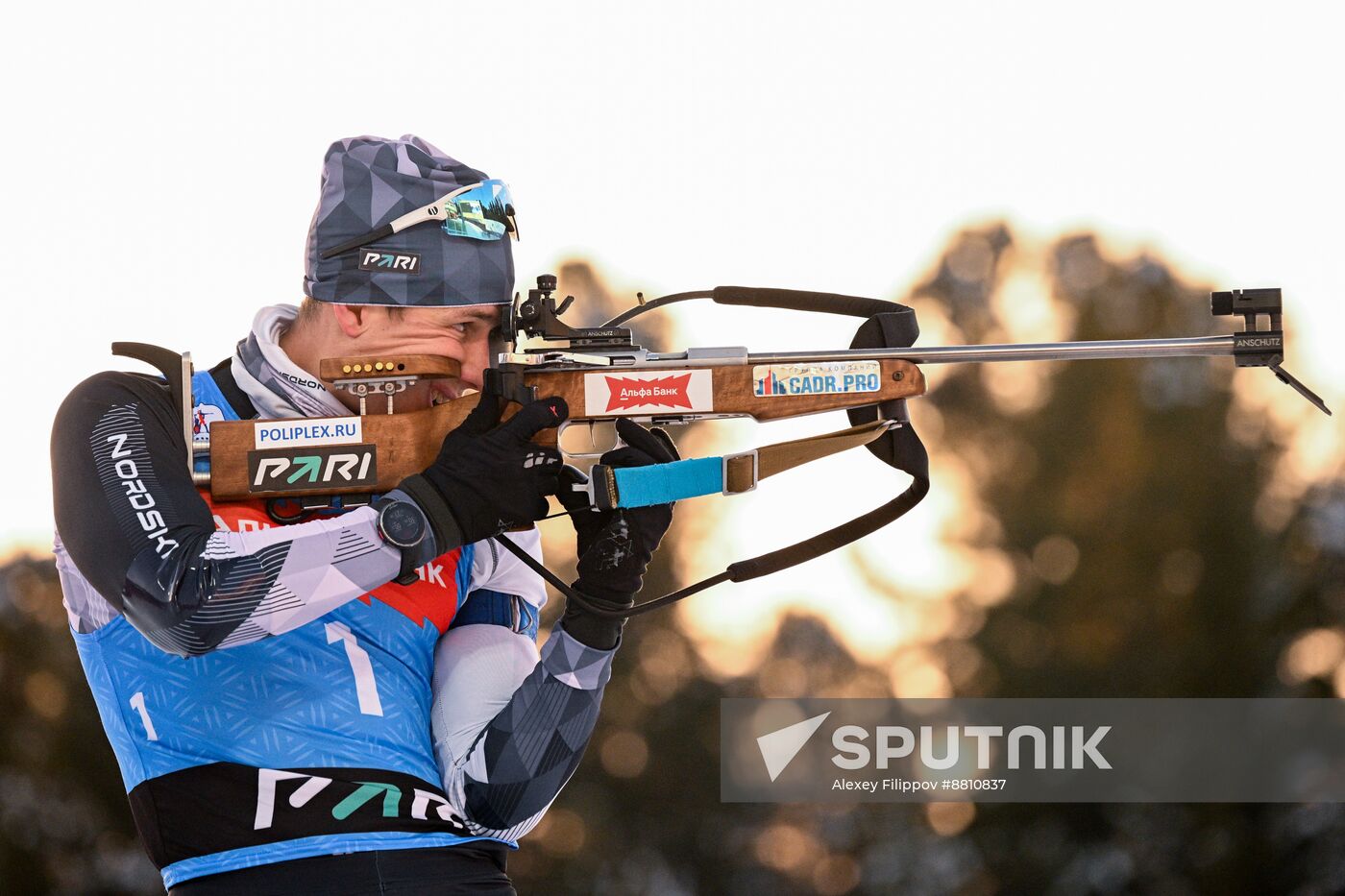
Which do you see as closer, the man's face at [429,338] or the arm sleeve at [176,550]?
the arm sleeve at [176,550]

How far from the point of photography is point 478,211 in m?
2.37

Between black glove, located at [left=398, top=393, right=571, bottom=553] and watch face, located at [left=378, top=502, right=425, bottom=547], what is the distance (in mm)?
20

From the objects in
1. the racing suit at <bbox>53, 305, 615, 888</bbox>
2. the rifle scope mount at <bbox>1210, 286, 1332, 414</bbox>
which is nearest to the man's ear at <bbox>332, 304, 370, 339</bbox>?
the racing suit at <bbox>53, 305, 615, 888</bbox>

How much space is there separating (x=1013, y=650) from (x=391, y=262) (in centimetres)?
1092

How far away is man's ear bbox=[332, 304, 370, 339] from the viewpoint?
2336 mm

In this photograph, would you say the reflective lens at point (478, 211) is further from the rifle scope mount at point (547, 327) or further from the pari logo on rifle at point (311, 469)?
the pari logo on rifle at point (311, 469)

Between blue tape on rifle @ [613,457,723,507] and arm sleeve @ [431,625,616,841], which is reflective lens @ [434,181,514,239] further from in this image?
arm sleeve @ [431,625,616,841]

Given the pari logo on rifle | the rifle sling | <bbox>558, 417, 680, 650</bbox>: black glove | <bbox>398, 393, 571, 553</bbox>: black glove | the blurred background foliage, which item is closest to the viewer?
<bbox>398, 393, 571, 553</bbox>: black glove

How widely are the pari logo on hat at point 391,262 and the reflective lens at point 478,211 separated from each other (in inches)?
2.7

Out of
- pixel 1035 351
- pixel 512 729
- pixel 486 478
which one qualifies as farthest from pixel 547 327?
pixel 1035 351

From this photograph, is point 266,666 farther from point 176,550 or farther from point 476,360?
point 476,360

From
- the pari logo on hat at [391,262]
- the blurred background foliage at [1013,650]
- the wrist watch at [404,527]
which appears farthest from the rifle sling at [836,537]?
the blurred background foliage at [1013,650]

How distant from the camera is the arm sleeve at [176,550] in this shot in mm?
1920

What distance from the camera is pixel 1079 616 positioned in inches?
497
